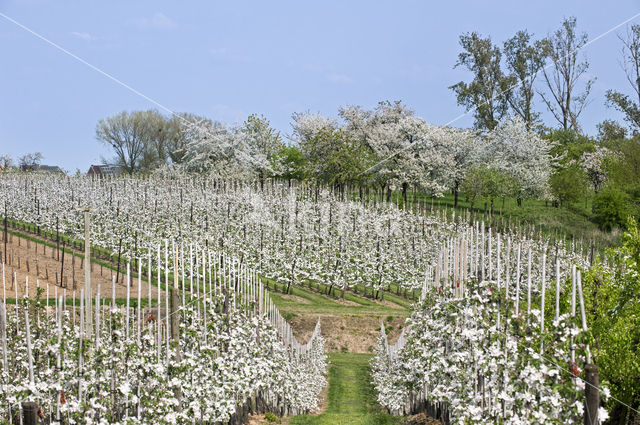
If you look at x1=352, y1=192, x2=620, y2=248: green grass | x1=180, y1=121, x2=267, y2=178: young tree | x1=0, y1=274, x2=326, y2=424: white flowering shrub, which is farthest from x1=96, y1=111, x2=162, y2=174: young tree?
x1=0, y1=274, x2=326, y2=424: white flowering shrub

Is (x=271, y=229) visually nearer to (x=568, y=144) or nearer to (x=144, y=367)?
(x=144, y=367)

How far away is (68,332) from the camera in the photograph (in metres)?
9.68

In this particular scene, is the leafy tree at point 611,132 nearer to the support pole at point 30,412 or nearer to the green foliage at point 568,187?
the green foliage at point 568,187

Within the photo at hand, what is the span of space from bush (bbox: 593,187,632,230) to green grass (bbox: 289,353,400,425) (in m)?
23.8

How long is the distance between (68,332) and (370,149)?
43306mm

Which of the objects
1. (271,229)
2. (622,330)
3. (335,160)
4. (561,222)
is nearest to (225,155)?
(335,160)

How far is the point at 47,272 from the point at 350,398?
43.7 feet

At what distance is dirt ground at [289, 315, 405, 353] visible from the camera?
21.2 m

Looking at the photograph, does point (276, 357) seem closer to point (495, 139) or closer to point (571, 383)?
point (571, 383)

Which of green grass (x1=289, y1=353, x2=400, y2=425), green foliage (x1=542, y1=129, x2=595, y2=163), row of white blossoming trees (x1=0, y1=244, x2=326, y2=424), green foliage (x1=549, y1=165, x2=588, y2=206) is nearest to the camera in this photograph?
row of white blossoming trees (x1=0, y1=244, x2=326, y2=424)

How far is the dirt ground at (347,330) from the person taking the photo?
69.7 feet

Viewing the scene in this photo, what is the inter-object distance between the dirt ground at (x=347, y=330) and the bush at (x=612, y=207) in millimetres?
21785

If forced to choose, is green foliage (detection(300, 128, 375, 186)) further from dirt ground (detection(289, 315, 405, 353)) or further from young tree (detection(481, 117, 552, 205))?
dirt ground (detection(289, 315, 405, 353))

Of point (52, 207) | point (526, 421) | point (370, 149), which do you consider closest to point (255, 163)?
point (370, 149)
